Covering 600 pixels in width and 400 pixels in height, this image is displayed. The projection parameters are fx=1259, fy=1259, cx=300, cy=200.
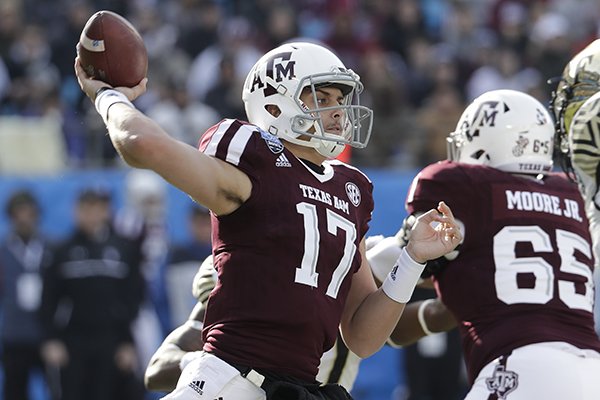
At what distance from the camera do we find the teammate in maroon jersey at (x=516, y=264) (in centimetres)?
450

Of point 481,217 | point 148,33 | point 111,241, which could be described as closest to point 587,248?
point 481,217

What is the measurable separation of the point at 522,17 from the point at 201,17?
12.1 ft

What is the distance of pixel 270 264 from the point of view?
3873 mm

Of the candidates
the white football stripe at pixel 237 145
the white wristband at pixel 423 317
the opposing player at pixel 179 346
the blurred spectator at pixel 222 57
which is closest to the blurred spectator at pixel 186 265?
the blurred spectator at pixel 222 57

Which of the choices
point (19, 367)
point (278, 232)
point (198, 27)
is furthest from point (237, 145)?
point (198, 27)

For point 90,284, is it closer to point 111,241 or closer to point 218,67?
point 111,241

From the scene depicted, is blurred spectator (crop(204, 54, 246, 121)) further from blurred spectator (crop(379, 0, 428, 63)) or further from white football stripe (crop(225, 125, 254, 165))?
white football stripe (crop(225, 125, 254, 165))

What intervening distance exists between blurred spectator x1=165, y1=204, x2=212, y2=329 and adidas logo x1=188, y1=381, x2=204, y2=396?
215 inches

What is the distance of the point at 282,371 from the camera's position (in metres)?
3.89

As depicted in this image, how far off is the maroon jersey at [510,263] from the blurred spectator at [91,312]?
457cm

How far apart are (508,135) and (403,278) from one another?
107cm

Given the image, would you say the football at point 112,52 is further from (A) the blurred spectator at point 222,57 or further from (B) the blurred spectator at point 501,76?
(B) the blurred spectator at point 501,76

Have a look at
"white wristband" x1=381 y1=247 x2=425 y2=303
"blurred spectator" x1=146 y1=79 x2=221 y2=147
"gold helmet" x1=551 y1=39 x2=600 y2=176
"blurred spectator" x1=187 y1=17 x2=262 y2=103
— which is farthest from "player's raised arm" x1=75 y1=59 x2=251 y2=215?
"blurred spectator" x1=187 y1=17 x2=262 y2=103

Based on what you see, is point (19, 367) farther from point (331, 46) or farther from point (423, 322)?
point (331, 46)
